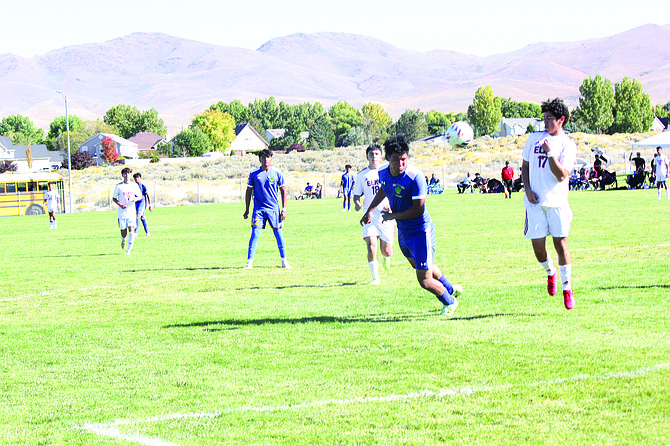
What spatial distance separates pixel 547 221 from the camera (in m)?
8.37

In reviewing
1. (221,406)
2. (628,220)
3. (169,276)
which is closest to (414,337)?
(221,406)

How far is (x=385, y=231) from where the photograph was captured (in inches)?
451

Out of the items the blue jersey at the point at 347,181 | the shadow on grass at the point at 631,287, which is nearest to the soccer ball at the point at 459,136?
the blue jersey at the point at 347,181

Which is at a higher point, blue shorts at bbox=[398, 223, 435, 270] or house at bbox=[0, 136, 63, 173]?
house at bbox=[0, 136, 63, 173]

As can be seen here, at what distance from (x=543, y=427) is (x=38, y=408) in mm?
3570

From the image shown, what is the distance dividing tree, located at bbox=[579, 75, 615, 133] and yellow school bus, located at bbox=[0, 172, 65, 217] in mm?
80430

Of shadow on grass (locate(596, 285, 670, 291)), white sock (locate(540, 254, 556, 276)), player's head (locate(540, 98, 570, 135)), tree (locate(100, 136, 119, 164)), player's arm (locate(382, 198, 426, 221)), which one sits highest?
tree (locate(100, 136, 119, 164))

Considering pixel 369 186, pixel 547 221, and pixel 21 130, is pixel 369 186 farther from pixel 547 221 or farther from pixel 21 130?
pixel 21 130

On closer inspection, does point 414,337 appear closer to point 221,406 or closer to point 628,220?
point 221,406

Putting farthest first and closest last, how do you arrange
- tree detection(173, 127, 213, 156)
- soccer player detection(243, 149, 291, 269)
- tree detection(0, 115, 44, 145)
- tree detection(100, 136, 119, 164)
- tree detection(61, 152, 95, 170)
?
tree detection(0, 115, 44, 145) < tree detection(100, 136, 119, 164) < tree detection(173, 127, 213, 156) < tree detection(61, 152, 95, 170) < soccer player detection(243, 149, 291, 269)

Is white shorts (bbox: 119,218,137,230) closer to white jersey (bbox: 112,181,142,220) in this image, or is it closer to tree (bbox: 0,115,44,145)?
white jersey (bbox: 112,181,142,220)

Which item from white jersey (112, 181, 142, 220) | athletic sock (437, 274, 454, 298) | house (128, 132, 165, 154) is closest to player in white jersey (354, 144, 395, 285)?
athletic sock (437, 274, 454, 298)

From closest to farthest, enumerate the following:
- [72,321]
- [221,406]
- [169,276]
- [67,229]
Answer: [221,406] < [72,321] < [169,276] < [67,229]

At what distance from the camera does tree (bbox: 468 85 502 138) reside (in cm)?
12181
